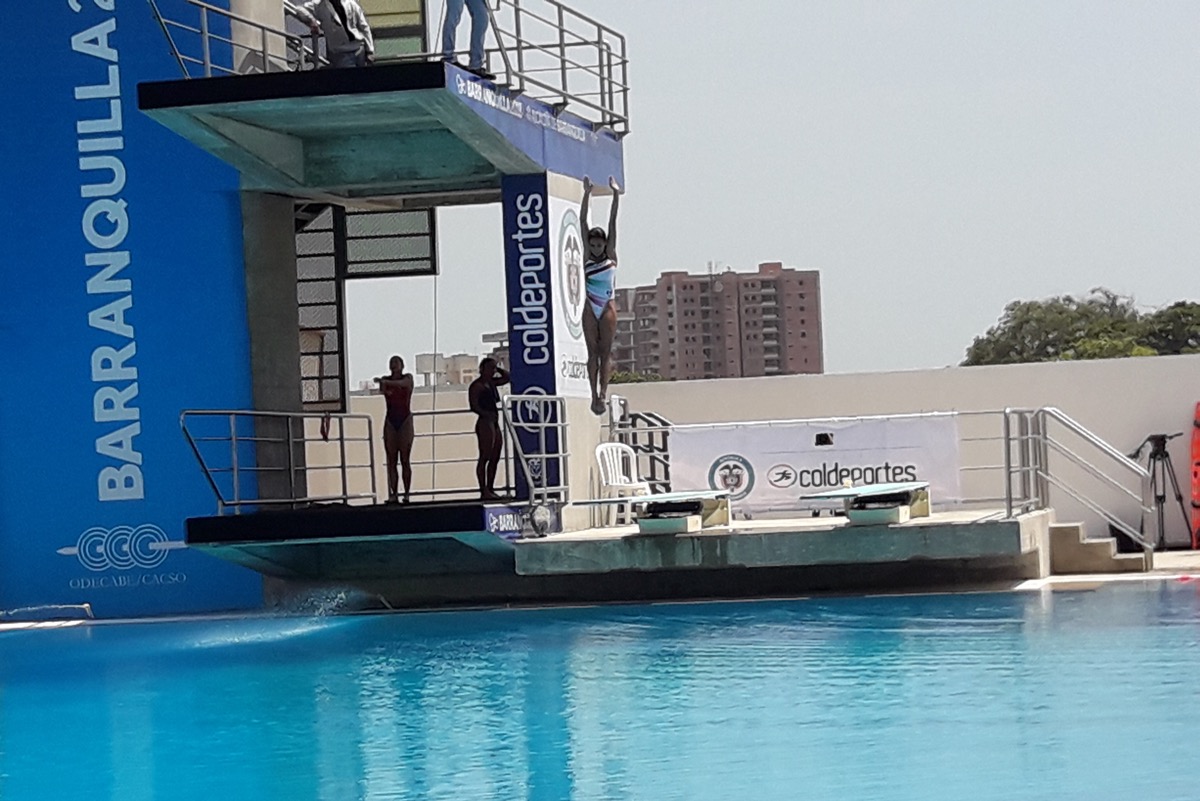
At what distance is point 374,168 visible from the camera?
19188 mm

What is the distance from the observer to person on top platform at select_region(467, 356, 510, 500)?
1889cm

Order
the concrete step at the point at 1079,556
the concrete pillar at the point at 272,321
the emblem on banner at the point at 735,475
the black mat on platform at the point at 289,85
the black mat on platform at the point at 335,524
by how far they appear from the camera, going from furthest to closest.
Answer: the concrete pillar at the point at 272,321, the emblem on banner at the point at 735,475, the concrete step at the point at 1079,556, the black mat on platform at the point at 335,524, the black mat on platform at the point at 289,85

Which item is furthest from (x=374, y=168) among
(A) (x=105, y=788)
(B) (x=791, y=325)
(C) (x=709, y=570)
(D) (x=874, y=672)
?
(B) (x=791, y=325)

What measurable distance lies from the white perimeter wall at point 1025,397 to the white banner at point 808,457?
517 cm

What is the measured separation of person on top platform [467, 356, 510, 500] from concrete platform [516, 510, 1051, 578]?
72.9 inches

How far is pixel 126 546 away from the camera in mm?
19172

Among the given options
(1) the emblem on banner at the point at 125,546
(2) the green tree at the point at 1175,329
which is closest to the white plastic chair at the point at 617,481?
(1) the emblem on banner at the point at 125,546

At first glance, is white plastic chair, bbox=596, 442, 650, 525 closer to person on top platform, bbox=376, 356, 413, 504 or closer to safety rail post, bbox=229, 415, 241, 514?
person on top platform, bbox=376, 356, 413, 504

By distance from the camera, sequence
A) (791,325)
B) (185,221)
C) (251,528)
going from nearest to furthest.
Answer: (251,528) < (185,221) < (791,325)

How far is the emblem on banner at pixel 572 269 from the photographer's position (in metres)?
18.8

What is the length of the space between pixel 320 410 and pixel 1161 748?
45.4 feet

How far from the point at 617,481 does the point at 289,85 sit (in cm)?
506

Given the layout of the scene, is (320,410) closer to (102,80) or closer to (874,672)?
(102,80)

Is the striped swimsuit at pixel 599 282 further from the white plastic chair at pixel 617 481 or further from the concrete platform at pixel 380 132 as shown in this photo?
the white plastic chair at pixel 617 481
